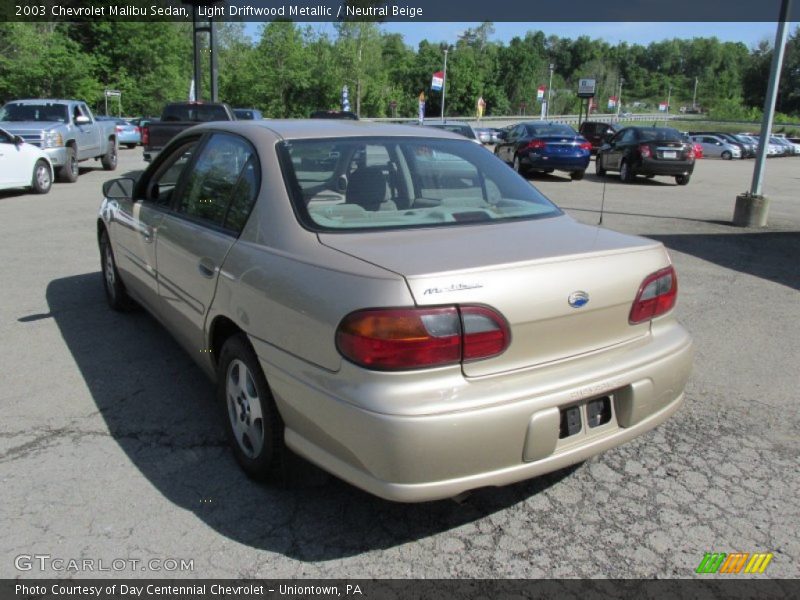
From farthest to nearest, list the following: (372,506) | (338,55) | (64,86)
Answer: (338,55) < (64,86) < (372,506)

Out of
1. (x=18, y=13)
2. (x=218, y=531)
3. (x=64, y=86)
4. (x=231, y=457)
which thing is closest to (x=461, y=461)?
(x=218, y=531)

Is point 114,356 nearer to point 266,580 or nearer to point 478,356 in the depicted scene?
point 266,580

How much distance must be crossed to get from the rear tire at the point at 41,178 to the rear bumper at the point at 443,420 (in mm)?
12975

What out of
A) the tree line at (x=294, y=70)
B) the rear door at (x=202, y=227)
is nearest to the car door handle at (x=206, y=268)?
the rear door at (x=202, y=227)

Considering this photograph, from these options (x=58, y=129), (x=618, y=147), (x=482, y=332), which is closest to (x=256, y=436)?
(x=482, y=332)

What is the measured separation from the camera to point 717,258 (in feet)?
27.5

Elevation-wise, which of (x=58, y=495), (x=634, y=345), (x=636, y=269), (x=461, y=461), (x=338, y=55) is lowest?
(x=58, y=495)

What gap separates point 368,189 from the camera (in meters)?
3.21

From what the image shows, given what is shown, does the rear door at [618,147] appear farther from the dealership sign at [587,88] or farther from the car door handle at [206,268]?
the car door handle at [206,268]

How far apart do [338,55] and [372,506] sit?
61.8m

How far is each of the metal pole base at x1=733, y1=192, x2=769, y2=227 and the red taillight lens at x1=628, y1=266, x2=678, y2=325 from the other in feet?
29.5

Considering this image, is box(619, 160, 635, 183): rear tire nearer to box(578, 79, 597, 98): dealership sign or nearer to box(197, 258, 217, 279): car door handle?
box(578, 79, 597, 98): dealership sign

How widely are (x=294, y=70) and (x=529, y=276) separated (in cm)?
5993

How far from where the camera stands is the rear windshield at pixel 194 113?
58.0 feet
